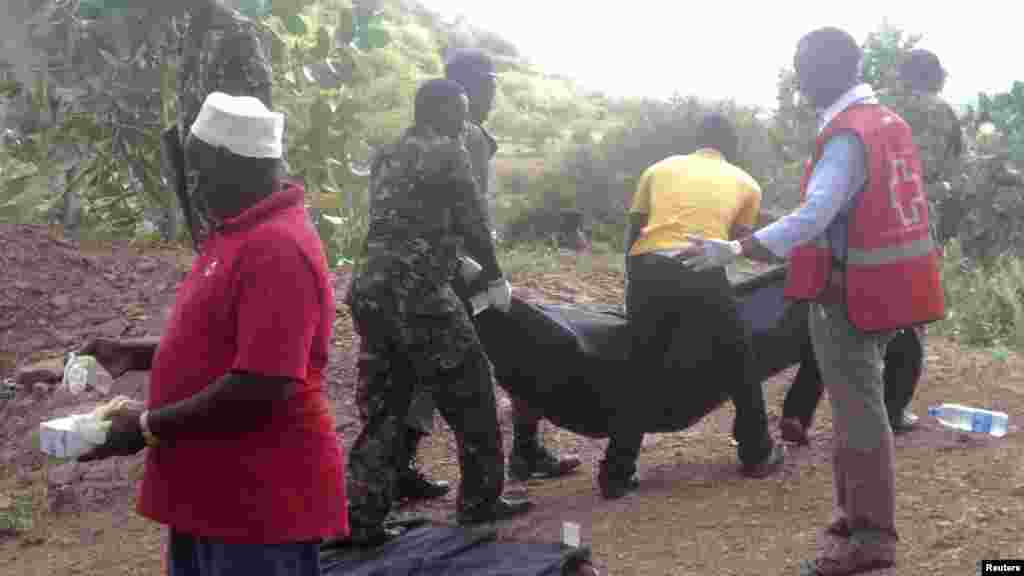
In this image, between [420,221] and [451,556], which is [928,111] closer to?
[420,221]

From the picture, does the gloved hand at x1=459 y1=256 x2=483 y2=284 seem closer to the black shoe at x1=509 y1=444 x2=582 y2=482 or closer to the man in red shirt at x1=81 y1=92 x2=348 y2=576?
the black shoe at x1=509 y1=444 x2=582 y2=482

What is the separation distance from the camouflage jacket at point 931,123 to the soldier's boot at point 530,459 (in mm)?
3136

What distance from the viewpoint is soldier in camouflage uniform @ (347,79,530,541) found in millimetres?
4586

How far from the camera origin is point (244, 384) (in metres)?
2.52

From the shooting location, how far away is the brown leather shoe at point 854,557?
399 centimetres

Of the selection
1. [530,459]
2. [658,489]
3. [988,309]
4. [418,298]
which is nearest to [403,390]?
[418,298]

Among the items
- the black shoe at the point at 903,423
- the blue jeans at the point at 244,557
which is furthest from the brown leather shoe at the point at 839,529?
the blue jeans at the point at 244,557

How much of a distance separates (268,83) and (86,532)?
2402 mm

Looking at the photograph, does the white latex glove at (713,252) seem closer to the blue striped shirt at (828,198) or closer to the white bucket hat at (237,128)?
the blue striped shirt at (828,198)

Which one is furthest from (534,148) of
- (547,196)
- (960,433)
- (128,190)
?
(960,433)

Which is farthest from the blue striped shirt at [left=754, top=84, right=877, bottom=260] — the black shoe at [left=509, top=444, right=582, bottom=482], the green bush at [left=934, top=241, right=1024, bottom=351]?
the green bush at [left=934, top=241, right=1024, bottom=351]

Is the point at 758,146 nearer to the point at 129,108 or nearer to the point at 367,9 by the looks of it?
the point at 367,9

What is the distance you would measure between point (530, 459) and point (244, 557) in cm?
328

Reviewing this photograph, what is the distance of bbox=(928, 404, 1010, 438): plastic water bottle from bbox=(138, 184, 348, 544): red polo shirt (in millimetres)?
3859
